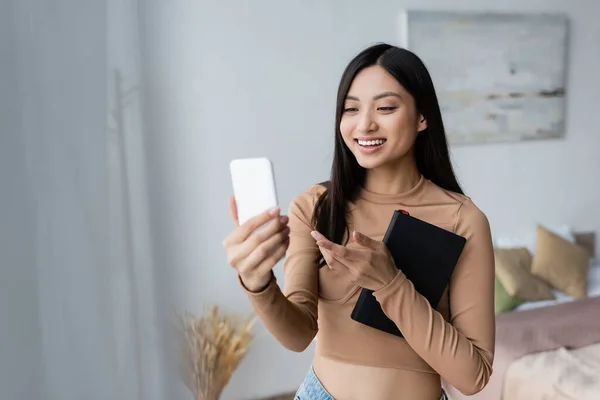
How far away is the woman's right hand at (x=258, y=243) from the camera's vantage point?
61 centimetres

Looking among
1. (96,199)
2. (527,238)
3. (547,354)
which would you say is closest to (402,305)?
(96,199)

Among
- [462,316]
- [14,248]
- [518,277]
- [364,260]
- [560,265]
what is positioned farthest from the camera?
[560,265]

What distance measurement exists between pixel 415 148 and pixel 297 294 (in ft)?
1.22

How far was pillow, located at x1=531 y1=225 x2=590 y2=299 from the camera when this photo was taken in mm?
2689

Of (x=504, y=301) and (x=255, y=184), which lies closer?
(x=255, y=184)

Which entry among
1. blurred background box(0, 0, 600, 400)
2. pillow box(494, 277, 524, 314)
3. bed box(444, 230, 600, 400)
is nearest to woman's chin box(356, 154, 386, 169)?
blurred background box(0, 0, 600, 400)

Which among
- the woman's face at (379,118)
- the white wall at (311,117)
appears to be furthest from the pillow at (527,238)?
the woman's face at (379,118)

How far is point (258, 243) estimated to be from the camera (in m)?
0.63

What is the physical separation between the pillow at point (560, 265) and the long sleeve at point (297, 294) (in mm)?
2106

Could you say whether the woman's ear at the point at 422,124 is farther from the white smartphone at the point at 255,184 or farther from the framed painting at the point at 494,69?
the framed painting at the point at 494,69

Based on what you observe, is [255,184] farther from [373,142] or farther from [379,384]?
[379,384]

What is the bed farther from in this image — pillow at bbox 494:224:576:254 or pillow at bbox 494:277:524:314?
pillow at bbox 494:224:576:254

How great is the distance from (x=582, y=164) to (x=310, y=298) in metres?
2.81

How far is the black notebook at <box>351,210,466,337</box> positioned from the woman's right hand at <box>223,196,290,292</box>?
0.24m
